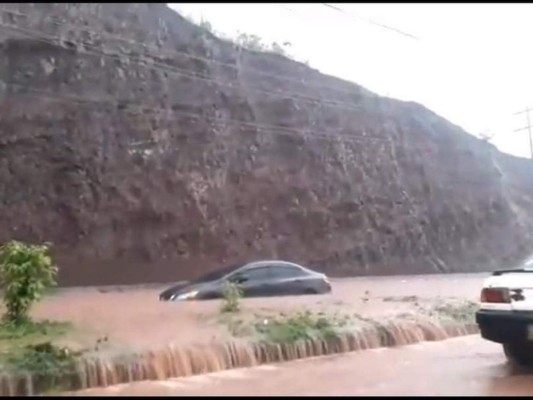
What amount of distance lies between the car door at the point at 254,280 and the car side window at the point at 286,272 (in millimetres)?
192

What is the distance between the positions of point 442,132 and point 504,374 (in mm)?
25804

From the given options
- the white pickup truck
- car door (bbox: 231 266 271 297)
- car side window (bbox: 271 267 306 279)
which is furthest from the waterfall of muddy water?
car side window (bbox: 271 267 306 279)

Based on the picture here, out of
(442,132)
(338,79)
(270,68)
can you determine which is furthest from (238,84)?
(442,132)

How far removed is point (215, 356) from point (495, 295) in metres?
3.12

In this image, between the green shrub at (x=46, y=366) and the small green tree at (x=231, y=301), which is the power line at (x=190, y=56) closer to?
the small green tree at (x=231, y=301)

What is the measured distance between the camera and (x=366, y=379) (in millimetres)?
7789

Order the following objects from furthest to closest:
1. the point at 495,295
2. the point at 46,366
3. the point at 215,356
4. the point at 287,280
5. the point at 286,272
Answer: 1. the point at 286,272
2. the point at 287,280
3. the point at 215,356
4. the point at 495,295
5. the point at 46,366

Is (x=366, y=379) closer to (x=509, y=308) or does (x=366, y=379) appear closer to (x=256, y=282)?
(x=509, y=308)

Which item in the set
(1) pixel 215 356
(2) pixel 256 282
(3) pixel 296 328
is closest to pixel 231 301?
(3) pixel 296 328

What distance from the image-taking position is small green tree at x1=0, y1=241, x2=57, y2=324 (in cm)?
881

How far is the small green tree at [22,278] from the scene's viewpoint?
8.81m

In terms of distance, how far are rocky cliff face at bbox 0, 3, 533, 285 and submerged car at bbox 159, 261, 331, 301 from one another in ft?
19.9

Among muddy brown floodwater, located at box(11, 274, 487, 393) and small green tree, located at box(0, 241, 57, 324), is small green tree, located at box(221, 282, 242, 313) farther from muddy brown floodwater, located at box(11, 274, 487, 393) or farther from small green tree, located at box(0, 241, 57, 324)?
small green tree, located at box(0, 241, 57, 324)

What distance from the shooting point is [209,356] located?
8.22 metres
